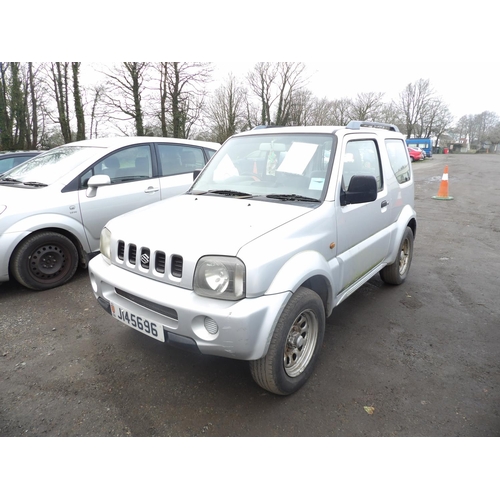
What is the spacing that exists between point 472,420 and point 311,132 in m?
2.57

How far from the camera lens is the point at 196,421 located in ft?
7.48

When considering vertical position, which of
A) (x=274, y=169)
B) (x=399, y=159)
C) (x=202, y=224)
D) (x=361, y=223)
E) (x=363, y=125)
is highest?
(x=363, y=125)

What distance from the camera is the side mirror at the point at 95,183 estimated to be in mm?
4281

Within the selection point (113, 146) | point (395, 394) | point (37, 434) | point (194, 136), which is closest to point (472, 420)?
point (395, 394)

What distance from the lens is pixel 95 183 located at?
4.28m

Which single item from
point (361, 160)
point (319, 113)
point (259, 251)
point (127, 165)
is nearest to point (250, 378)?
point (259, 251)

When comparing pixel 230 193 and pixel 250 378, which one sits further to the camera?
pixel 230 193

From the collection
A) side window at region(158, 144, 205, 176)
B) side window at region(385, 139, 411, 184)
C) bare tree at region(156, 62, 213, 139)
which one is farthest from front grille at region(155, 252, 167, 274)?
bare tree at region(156, 62, 213, 139)

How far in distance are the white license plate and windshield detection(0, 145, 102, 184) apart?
2695mm

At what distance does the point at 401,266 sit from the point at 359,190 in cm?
218

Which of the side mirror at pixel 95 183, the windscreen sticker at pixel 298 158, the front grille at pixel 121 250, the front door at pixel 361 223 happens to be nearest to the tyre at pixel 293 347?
the front door at pixel 361 223

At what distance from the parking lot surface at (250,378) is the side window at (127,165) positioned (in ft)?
5.29

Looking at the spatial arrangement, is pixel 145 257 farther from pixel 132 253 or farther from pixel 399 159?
pixel 399 159

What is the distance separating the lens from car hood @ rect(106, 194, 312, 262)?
2.18m
